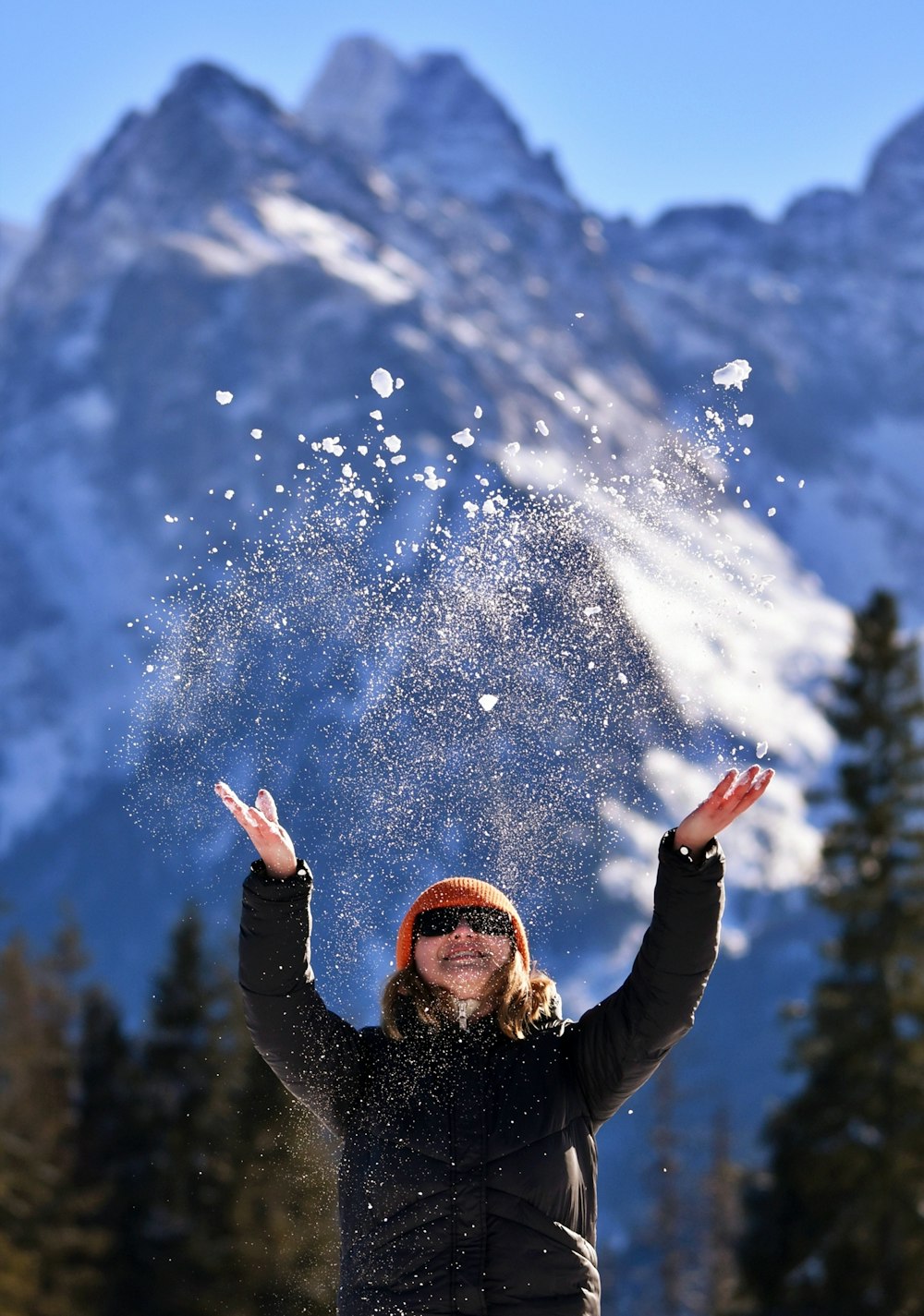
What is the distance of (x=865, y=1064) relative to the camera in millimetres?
20953

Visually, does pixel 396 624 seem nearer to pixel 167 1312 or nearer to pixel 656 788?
pixel 656 788

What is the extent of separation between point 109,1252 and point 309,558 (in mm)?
20790

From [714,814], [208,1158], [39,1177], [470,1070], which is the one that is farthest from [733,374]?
[39,1177]

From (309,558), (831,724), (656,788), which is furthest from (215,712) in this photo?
(831,724)

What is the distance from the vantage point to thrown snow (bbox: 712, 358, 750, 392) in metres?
7.39

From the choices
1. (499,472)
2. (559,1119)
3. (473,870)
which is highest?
(499,472)

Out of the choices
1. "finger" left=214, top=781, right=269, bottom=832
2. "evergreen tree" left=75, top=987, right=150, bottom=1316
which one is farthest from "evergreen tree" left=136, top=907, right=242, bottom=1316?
"finger" left=214, top=781, right=269, bottom=832

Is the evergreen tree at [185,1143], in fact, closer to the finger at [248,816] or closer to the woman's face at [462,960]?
the woman's face at [462,960]

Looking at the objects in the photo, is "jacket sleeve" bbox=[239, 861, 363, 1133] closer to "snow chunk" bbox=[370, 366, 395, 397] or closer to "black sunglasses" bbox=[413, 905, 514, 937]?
"black sunglasses" bbox=[413, 905, 514, 937]

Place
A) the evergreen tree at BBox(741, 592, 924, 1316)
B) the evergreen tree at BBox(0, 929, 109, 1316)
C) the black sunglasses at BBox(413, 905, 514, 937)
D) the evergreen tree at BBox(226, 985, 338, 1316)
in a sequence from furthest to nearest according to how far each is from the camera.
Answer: the evergreen tree at BBox(0, 929, 109, 1316) < the evergreen tree at BBox(741, 592, 924, 1316) < the evergreen tree at BBox(226, 985, 338, 1316) < the black sunglasses at BBox(413, 905, 514, 937)

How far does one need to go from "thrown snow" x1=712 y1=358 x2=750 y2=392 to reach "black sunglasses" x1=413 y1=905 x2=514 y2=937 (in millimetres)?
3655

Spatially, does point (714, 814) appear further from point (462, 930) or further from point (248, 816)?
point (248, 816)

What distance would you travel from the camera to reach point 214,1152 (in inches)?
1000

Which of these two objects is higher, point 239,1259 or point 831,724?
point 831,724
